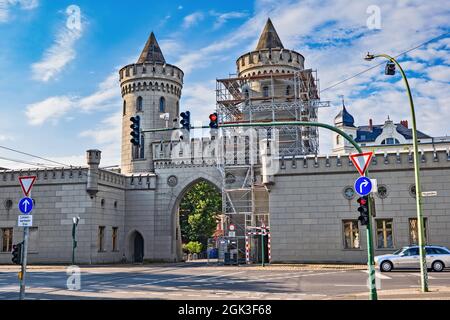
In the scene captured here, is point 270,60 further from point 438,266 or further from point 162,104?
point 438,266

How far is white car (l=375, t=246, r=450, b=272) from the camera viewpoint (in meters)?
24.6

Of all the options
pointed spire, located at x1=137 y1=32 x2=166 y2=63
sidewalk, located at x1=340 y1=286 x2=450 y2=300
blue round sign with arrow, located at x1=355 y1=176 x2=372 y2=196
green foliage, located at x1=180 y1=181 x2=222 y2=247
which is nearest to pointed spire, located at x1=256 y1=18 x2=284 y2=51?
pointed spire, located at x1=137 y1=32 x2=166 y2=63

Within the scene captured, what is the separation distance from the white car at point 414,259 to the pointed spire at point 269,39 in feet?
94.0

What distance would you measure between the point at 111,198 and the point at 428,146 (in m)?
50.9

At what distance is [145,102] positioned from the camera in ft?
162

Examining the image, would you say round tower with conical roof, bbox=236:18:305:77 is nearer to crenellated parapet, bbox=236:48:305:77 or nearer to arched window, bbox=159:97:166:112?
crenellated parapet, bbox=236:48:305:77

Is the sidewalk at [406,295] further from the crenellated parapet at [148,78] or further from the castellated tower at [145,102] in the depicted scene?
the crenellated parapet at [148,78]

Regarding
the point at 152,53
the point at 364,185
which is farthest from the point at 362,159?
the point at 152,53

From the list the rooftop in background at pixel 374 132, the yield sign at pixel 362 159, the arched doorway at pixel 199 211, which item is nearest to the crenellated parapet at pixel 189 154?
the arched doorway at pixel 199 211

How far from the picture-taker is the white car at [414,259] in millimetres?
24594

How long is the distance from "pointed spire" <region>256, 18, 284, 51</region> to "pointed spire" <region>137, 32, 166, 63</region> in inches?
432
